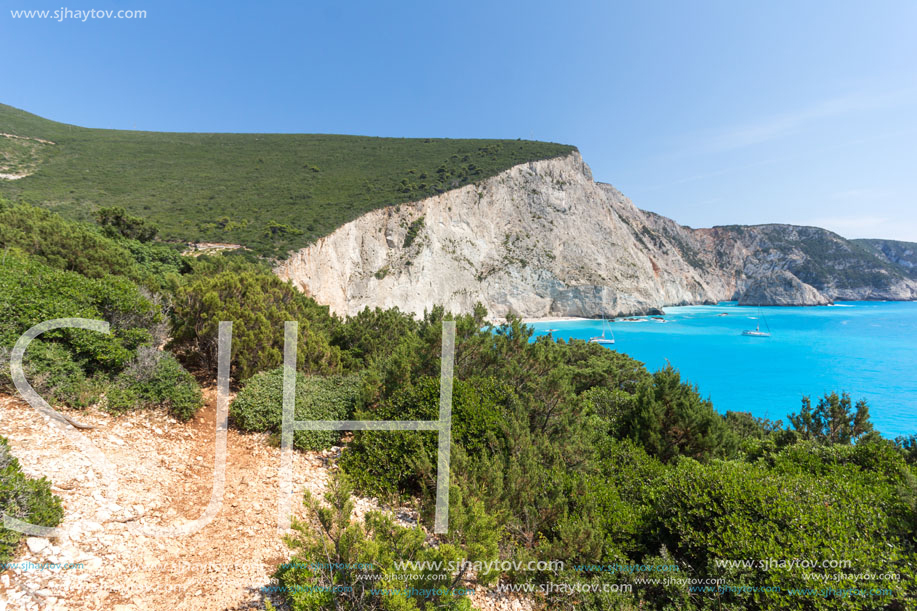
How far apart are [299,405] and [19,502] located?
339 centimetres

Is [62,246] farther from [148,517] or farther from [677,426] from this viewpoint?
[677,426]

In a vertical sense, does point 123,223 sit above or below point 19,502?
above

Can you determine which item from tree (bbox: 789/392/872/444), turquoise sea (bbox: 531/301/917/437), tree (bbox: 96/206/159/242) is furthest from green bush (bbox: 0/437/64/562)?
tree (bbox: 96/206/159/242)

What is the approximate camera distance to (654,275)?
7744 cm

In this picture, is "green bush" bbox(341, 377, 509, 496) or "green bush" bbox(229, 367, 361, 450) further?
"green bush" bbox(229, 367, 361, 450)

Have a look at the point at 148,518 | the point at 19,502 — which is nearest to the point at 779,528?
the point at 148,518

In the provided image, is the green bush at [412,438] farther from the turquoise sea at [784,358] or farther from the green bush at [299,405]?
the turquoise sea at [784,358]

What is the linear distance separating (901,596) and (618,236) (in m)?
72.6

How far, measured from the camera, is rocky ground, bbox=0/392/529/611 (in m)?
2.77

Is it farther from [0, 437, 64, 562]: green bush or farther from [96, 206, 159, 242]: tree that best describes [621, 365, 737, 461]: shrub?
[96, 206, 159, 242]: tree

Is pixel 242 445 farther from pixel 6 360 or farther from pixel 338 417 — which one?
pixel 6 360

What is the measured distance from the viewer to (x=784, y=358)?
35.3 metres

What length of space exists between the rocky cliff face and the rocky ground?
16.7m

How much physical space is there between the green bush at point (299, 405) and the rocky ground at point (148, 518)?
0.40 metres
